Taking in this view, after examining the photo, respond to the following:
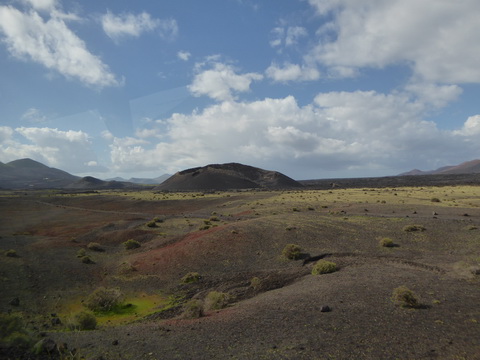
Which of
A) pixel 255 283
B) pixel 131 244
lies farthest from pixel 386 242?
pixel 131 244

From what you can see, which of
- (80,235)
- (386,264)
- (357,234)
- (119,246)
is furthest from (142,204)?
(386,264)

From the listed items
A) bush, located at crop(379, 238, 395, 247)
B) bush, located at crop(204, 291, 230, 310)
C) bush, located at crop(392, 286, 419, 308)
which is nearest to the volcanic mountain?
bush, located at crop(379, 238, 395, 247)

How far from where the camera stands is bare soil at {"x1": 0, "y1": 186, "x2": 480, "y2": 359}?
991 centimetres

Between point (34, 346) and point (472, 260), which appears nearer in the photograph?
point (34, 346)

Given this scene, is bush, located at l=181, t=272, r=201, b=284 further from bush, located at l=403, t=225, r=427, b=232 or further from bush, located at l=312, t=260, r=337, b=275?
bush, located at l=403, t=225, r=427, b=232

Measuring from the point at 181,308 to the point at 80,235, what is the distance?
98.0 ft

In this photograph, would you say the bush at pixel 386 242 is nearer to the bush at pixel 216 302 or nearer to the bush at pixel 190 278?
the bush at pixel 216 302

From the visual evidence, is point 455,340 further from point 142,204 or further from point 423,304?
point 142,204

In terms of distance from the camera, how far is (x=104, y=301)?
1742 cm

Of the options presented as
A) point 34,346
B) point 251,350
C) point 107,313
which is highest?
point 34,346

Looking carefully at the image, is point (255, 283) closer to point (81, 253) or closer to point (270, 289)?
point (270, 289)

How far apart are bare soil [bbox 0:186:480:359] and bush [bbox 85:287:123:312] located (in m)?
0.99

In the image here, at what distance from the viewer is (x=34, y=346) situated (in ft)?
28.7

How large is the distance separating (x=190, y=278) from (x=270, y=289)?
6522 mm
